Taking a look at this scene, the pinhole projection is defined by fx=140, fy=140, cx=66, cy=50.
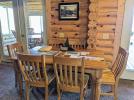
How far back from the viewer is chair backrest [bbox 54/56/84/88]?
6.00 feet

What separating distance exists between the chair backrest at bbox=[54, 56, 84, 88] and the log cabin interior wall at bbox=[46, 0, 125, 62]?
1412mm

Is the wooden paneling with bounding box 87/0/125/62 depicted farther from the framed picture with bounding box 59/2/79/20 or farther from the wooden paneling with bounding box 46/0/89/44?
the framed picture with bounding box 59/2/79/20

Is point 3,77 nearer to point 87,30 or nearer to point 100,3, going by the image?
point 87,30

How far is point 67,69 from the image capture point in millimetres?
1984

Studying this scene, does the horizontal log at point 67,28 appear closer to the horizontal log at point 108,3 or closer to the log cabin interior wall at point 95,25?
the log cabin interior wall at point 95,25

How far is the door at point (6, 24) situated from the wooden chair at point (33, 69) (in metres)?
2.56

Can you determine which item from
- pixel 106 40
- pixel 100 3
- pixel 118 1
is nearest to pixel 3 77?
pixel 106 40

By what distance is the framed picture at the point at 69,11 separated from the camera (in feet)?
11.0

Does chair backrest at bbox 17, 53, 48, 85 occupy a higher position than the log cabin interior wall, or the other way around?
the log cabin interior wall

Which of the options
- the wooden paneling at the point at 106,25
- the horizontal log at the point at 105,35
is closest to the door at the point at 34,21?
the wooden paneling at the point at 106,25

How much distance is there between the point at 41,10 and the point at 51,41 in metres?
0.91

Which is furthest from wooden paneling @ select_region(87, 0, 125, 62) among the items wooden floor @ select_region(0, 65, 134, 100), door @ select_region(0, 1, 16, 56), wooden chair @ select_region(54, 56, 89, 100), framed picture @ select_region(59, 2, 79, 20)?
door @ select_region(0, 1, 16, 56)

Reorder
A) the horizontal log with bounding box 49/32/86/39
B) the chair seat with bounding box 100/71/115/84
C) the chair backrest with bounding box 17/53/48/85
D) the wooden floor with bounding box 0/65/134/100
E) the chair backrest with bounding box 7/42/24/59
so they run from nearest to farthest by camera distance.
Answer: the chair backrest with bounding box 17/53/48/85
the chair seat with bounding box 100/71/115/84
the wooden floor with bounding box 0/65/134/100
the chair backrest with bounding box 7/42/24/59
the horizontal log with bounding box 49/32/86/39

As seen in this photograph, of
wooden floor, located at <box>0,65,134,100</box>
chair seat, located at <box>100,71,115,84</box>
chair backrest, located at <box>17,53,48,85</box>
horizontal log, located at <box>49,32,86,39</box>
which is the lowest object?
wooden floor, located at <box>0,65,134,100</box>
